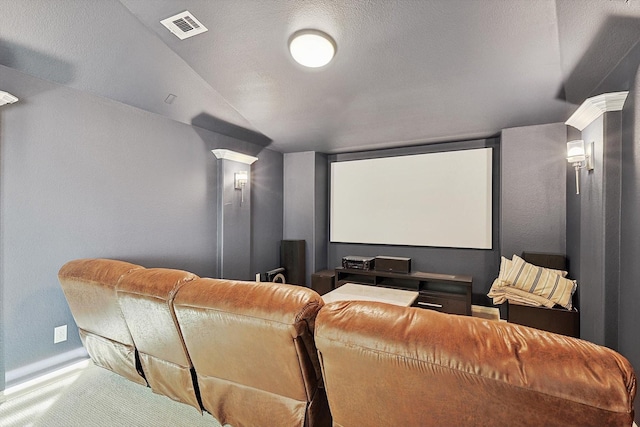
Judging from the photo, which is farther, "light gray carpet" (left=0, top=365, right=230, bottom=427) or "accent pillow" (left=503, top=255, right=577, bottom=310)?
"accent pillow" (left=503, top=255, right=577, bottom=310)

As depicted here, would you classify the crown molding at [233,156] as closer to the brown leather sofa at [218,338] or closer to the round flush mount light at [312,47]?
the round flush mount light at [312,47]

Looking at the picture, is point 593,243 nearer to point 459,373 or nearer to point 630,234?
point 630,234

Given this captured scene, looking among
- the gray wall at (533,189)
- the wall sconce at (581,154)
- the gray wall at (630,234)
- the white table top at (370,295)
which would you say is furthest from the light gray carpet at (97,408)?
the gray wall at (533,189)

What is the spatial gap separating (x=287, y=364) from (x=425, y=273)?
338 centimetres

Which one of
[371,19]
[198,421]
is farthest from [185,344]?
[371,19]

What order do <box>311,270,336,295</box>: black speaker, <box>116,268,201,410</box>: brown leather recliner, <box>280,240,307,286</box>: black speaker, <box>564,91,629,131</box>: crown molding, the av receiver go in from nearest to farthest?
1. <box>116,268,201,410</box>: brown leather recliner
2. <box>564,91,629,131</box>: crown molding
3. the av receiver
4. <box>311,270,336,295</box>: black speaker
5. <box>280,240,307,286</box>: black speaker

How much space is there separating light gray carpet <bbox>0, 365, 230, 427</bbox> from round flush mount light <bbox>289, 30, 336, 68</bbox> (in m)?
2.79

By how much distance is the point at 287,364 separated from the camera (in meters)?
1.25

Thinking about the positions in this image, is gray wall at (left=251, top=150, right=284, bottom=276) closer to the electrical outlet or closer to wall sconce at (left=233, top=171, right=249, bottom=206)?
wall sconce at (left=233, top=171, right=249, bottom=206)

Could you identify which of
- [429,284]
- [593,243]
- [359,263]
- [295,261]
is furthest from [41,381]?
[593,243]

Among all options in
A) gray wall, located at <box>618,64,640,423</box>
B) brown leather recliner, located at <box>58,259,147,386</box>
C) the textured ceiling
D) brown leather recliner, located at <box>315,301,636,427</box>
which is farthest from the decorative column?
gray wall, located at <box>618,64,640,423</box>

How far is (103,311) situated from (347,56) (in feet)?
9.11

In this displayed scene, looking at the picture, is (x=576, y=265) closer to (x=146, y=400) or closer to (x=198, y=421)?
(x=198, y=421)

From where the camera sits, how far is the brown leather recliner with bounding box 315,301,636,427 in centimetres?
76
